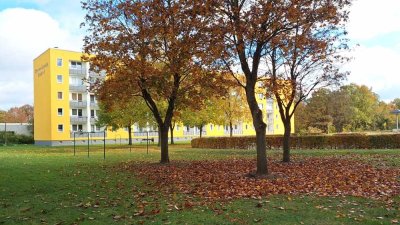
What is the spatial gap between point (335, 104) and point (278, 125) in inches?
1457

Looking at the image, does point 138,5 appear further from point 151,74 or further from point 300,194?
point 300,194

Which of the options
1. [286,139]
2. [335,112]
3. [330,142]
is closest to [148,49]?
[286,139]

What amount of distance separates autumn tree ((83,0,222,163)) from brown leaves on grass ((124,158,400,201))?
4.46m

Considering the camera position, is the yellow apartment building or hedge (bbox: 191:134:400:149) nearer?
hedge (bbox: 191:134:400:149)

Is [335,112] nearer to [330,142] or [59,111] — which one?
[330,142]

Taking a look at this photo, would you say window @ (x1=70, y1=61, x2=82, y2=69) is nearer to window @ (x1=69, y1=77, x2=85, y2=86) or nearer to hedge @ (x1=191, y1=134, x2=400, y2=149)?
window @ (x1=69, y1=77, x2=85, y2=86)

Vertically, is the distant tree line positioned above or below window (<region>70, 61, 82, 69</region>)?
below

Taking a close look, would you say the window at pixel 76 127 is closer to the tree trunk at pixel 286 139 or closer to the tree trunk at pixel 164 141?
the tree trunk at pixel 164 141

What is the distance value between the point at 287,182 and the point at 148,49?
8909 mm

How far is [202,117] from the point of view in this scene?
5097cm

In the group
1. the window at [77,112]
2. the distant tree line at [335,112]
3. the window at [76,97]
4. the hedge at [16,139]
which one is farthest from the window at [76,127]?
the distant tree line at [335,112]

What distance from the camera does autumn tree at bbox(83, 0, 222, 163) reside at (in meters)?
16.8

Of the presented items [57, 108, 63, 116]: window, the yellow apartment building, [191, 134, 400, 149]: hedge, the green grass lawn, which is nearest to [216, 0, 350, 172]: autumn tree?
the green grass lawn

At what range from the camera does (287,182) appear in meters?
12.1
